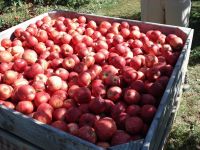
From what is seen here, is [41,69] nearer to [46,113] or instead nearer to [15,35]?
[46,113]

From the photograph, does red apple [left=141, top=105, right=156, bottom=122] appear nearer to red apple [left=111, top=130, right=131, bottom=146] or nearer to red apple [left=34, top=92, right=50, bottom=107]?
red apple [left=111, top=130, right=131, bottom=146]

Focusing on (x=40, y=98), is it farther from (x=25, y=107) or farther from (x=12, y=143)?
(x=12, y=143)

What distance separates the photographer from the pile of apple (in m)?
2.15

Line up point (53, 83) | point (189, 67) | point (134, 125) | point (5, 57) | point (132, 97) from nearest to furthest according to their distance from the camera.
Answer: point (134, 125) < point (132, 97) < point (53, 83) < point (5, 57) < point (189, 67)

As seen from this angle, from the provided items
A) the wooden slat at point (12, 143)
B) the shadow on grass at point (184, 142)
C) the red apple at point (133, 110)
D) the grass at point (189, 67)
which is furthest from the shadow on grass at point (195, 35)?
the wooden slat at point (12, 143)

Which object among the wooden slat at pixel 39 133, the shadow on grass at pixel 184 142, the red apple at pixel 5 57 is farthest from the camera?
the shadow on grass at pixel 184 142

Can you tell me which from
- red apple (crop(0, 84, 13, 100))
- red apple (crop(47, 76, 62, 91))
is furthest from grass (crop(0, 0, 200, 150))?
red apple (crop(0, 84, 13, 100))

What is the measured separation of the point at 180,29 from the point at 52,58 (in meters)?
1.33

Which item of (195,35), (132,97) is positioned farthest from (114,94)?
(195,35)

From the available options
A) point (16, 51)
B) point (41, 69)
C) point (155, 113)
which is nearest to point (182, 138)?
point (155, 113)

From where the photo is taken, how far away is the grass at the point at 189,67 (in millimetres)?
3355

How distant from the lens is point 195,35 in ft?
19.1

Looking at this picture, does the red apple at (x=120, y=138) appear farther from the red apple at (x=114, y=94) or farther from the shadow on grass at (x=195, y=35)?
the shadow on grass at (x=195, y=35)

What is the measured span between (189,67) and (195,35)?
1.26 m
